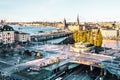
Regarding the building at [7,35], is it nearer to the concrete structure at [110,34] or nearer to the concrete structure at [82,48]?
the concrete structure at [82,48]

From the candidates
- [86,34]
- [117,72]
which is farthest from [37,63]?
[86,34]

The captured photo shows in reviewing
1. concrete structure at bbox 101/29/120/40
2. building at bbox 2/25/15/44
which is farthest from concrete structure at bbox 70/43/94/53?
concrete structure at bbox 101/29/120/40

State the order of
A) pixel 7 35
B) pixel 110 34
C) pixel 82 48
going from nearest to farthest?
pixel 82 48 → pixel 7 35 → pixel 110 34

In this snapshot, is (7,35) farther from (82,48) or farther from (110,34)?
(110,34)

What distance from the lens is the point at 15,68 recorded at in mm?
49188

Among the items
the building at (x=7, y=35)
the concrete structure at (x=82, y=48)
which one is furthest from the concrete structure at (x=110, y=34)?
the building at (x=7, y=35)

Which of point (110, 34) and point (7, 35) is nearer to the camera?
point (7, 35)

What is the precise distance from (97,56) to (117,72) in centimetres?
1515

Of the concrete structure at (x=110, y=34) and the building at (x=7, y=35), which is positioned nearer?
the building at (x=7, y=35)

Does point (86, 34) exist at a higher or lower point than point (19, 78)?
higher

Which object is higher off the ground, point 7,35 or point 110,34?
point 7,35

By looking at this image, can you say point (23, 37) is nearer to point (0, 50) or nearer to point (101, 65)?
point (0, 50)

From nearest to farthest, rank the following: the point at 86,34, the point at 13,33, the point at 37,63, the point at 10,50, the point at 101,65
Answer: the point at 101,65 < the point at 37,63 < the point at 10,50 < the point at 86,34 < the point at 13,33

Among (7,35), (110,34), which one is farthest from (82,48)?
(110,34)
